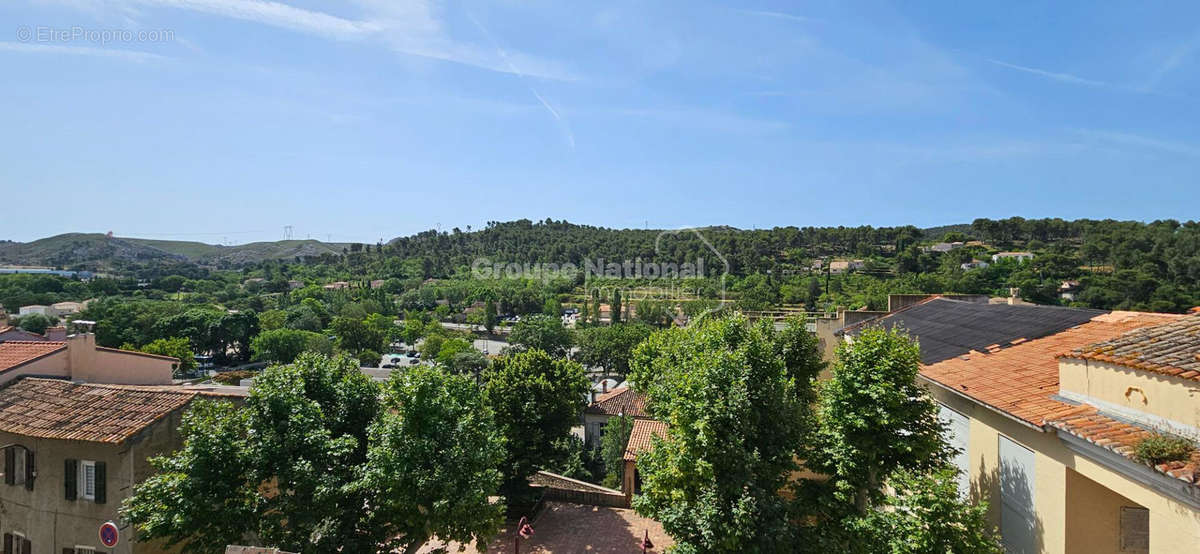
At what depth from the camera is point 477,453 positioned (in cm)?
1264

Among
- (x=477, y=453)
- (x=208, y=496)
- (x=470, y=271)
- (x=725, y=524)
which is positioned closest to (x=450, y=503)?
(x=477, y=453)

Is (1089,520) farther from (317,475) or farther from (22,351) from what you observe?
(22,351)

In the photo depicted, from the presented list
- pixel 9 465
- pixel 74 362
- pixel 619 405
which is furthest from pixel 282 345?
pixel 9 465

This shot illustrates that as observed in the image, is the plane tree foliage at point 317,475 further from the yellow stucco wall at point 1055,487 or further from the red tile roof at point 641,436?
the yellow stucco wall at point 1055,487

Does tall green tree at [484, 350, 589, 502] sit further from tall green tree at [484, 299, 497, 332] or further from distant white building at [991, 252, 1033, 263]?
distant white building at [991, 252, 1033, 263]

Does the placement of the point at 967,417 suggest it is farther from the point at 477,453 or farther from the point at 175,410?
the point at 175,410

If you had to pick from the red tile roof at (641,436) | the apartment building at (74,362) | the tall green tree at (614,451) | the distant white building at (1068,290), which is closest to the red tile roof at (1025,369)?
the red tile roof at (641,436)

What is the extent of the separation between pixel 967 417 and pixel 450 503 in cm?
1126

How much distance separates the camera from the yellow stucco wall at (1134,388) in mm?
6605

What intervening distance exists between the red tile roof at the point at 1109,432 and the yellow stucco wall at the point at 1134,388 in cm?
28

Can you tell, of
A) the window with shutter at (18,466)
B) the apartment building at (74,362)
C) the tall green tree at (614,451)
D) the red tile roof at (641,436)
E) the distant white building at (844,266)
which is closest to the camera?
the window with shutter at (18,466)

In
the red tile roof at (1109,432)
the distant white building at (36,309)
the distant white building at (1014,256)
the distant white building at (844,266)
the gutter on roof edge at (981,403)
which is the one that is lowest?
the distant white building at (36,309)

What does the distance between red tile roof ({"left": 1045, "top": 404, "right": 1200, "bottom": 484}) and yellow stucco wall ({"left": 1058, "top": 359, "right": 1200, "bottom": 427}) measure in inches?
11.1

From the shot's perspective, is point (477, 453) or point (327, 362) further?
point (327, 362)
